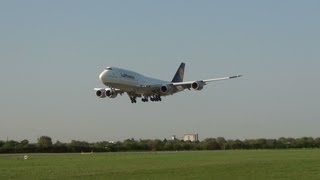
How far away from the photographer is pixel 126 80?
84.2 m

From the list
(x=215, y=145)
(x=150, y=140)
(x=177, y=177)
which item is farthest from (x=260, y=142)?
(x=177, y=177)

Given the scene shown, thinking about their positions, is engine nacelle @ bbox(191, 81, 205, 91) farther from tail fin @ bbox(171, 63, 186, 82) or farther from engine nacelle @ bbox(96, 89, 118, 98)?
tail fin @ bbox(171, 63, 186, 82)

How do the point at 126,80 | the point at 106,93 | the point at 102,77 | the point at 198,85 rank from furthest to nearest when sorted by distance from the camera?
1. the point at 106,93
2. the point at 198,85
3. the point at 126,80
4. the point at 102,77

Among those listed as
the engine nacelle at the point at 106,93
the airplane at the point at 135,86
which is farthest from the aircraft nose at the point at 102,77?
the engine nacelle at the point at 106,93

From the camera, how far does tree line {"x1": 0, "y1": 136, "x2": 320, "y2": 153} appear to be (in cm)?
13300

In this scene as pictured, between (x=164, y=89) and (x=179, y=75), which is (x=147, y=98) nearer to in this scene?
(x=164, y=89)

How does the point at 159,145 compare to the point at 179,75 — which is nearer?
the point at 179,75

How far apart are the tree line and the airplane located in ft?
146

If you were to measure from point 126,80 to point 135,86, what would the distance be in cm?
233

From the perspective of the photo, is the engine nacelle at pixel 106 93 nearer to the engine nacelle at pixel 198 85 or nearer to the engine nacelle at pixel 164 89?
the engine nacelle at pixel 164 89

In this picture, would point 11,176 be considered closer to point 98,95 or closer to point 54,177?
point 54,177

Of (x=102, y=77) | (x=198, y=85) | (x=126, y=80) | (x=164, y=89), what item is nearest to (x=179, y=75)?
(x=164, y=89)

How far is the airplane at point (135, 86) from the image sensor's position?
271 ft

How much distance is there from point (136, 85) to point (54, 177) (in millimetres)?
39339
